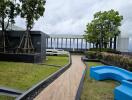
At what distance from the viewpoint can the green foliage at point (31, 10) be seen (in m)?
18.5

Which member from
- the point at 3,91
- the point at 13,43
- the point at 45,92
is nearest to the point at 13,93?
the point at 3,91

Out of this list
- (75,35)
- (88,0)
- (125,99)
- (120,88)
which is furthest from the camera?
(75,35)

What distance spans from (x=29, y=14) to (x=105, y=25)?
1417cm

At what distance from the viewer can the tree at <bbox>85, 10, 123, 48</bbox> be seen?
2924cm

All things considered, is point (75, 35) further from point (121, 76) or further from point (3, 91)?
point (3, 91)

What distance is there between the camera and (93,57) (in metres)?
23.3

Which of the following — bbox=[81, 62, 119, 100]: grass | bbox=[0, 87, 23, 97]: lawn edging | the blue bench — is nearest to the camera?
the blue bench

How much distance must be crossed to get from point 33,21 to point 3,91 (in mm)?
13057

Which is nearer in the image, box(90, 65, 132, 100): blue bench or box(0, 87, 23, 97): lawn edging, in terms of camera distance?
box(90, 65, 132, 100): blue bench

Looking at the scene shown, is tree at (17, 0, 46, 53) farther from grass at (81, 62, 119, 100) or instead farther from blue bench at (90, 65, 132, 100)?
grass at (81, 62, 119, 100)

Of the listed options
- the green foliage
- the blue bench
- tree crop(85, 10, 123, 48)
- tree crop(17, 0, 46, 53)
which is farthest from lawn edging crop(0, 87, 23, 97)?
tree crop(85, 10, 123, 48)

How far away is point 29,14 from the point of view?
18.6 m

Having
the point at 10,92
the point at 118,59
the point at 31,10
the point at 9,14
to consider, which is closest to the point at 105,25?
the point at 31,10

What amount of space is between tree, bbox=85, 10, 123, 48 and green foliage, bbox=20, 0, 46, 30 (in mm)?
12838
